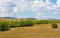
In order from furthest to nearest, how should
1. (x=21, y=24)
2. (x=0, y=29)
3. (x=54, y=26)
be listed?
(x=21, y=24) → (x=54, y=26) → (x=0, y=29)

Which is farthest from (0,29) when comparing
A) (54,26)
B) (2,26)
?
(54,26)

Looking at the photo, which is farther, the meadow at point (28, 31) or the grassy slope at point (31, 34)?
the meadow at point (28, 31)

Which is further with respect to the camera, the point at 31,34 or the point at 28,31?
the point at 28,31

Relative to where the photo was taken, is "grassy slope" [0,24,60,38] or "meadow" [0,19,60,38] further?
"meadow" [0,19,60,38]

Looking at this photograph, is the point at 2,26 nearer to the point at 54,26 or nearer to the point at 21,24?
the point at 54,26

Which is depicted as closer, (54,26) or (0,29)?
(0,29)

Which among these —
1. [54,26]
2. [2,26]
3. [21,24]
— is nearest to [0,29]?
[2,26]

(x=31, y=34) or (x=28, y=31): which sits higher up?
(x=31, y=34)

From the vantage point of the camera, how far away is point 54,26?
66.1 meters

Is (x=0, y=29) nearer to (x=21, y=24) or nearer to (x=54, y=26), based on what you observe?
(x=54, y=26)

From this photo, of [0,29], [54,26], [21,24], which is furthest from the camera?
[21,24]

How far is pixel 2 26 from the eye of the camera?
59719mm

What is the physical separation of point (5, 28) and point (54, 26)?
49.6ft

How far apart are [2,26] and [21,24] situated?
24.6 meters
